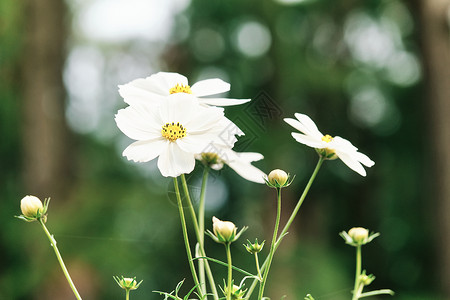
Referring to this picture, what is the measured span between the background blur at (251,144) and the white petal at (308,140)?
219 cm

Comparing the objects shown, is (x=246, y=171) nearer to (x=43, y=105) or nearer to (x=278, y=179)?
A: (x=278, y=179)

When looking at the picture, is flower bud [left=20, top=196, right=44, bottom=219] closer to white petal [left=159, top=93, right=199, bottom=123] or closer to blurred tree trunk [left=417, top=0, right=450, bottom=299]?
white petal [left=159, top=93, right=199, bottom=123]

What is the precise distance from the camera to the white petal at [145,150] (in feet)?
1.07

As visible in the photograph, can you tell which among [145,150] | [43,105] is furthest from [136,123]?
[43,105]

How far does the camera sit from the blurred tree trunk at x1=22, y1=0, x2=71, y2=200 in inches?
109

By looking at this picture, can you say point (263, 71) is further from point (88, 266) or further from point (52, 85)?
point (88, 266)

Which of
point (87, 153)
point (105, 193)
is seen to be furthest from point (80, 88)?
point (105, 193)

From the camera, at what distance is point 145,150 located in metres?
0.33

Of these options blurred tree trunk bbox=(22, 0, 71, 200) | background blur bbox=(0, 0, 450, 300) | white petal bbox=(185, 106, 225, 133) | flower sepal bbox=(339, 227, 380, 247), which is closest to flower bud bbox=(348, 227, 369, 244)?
flower sepal bbox=(339, 227, 380, 247)

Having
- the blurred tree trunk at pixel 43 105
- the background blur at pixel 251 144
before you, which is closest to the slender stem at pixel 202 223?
the background blur at pixel 251 144

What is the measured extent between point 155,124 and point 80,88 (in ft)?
14.8

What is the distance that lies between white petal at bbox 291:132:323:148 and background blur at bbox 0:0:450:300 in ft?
7.19

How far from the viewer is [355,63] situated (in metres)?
4.08

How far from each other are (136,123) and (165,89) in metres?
0.06
